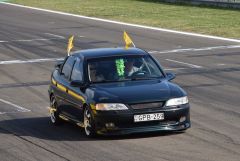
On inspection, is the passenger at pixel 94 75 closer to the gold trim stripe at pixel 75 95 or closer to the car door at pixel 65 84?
the gold trim stripe at pixel 75 95

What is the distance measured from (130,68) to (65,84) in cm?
134

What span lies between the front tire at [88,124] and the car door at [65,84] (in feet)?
3.37

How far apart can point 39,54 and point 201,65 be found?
7.58 metres

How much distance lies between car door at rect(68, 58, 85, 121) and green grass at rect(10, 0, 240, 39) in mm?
21640

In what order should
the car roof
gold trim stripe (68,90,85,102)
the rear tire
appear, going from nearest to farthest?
gold trim stripe (68,90,85,102), the car roof, the rear tire

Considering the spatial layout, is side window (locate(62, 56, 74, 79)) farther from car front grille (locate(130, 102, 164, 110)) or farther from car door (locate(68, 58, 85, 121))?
car front grille (locate(130, 102, 164, 110))

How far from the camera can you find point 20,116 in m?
17.4

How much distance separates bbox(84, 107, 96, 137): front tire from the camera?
45.9ft

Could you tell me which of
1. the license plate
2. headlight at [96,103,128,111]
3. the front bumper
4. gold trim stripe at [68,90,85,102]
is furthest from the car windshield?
the license plate

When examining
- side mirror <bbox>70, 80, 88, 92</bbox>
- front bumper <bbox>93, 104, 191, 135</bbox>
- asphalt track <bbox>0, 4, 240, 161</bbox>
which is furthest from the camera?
side mirror <bbox>70, 80, 88, 92</bbox>

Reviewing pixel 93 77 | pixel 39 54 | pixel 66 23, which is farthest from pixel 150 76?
pixel 66 23

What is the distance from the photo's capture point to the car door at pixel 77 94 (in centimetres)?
1460

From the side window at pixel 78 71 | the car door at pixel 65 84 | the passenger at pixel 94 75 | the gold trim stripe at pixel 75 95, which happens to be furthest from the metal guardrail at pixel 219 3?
the gold trim stripe at pixel 75 95

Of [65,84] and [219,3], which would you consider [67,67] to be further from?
[219,3]
